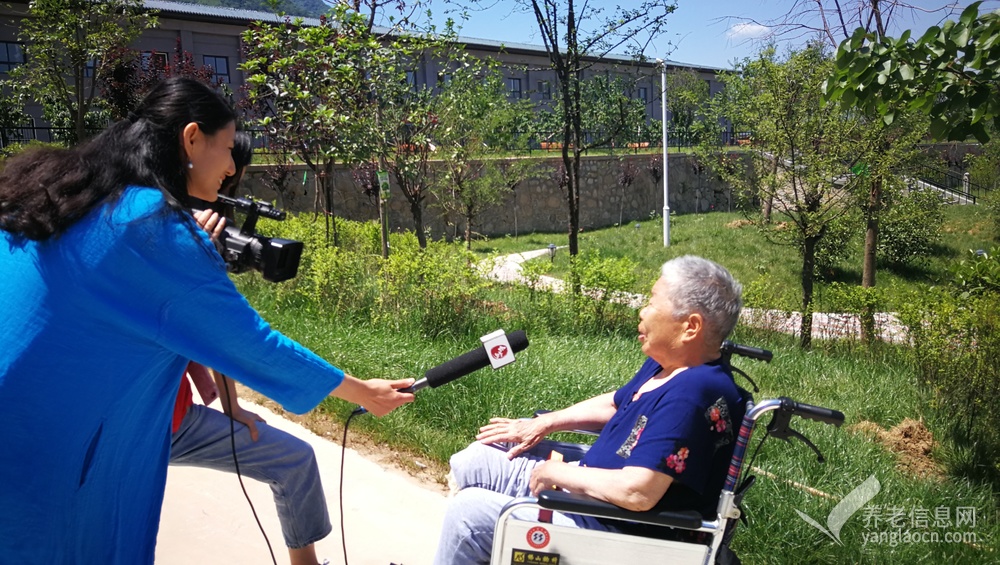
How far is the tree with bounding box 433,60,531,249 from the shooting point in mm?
11984

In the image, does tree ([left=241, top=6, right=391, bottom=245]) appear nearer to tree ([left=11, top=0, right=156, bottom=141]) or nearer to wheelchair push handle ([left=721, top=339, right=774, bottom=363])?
tree ([left=11, top=0, right=156, bottom=141])

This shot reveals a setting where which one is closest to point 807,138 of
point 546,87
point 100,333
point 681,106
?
point 100,333

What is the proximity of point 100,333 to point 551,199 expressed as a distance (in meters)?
23.9

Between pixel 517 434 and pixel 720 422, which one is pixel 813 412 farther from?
pixel 517 434

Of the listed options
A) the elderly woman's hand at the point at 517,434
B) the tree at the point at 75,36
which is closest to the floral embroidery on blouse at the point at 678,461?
the elderly woman's hand at the point at 517,434

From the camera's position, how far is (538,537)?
2.18 meters

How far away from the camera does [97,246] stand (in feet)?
5.75

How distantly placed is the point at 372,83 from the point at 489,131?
26.2ft

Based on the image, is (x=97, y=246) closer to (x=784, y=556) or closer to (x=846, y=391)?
(x=784, y=556)

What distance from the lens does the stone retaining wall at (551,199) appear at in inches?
738

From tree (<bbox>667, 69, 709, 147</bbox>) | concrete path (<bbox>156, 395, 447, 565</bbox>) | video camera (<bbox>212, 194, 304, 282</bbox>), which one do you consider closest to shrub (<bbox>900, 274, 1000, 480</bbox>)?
concrete path (<bbox>156, 395, 447, 565</bbox>)

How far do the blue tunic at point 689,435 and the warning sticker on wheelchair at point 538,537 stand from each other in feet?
1.03

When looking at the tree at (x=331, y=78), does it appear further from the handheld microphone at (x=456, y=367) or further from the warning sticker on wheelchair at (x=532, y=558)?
the warning sticker on wheelchair at (x=532, y=558)

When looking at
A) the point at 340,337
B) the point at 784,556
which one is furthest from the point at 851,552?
the point at 340,337
